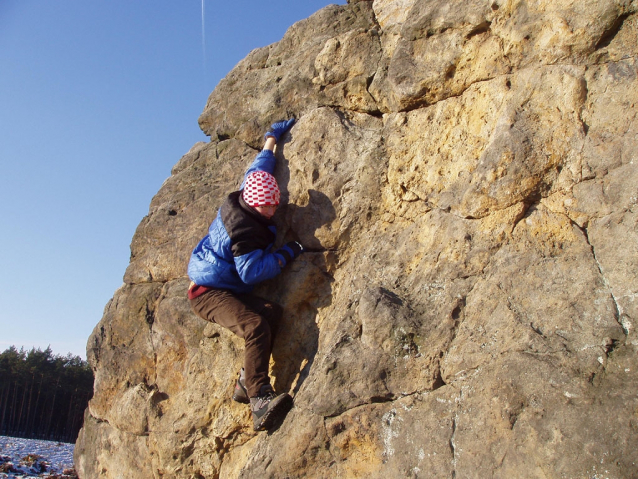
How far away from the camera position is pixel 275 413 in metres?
4.59

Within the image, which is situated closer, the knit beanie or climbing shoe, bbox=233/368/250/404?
climbing shoe, bbox=233/368/250/404

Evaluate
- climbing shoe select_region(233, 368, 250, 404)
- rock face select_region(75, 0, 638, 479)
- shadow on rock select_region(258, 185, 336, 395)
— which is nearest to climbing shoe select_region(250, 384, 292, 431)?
rock face select_region(75, 0, 638, 479)

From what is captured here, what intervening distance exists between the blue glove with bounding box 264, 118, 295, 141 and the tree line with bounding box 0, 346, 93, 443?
28.9 metres

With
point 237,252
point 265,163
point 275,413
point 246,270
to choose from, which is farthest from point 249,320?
point 265,163

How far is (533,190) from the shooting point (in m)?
4.24

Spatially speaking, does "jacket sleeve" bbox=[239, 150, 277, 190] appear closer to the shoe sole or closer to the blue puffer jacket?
the blue puffer jacket

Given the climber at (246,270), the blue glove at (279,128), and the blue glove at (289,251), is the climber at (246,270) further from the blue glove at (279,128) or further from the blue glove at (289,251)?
the blue glove at (279,128)

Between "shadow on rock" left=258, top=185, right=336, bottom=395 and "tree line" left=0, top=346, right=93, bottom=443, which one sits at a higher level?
"shadow on rock" left=258, top=185, right=336, bottom=395

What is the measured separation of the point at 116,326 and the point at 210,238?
237 centimetres

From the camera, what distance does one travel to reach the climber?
503cm

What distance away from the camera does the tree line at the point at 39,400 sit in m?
30.1

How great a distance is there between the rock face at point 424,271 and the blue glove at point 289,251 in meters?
0.17

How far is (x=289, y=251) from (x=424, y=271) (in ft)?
5.11

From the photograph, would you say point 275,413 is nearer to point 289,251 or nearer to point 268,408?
point 268,408
